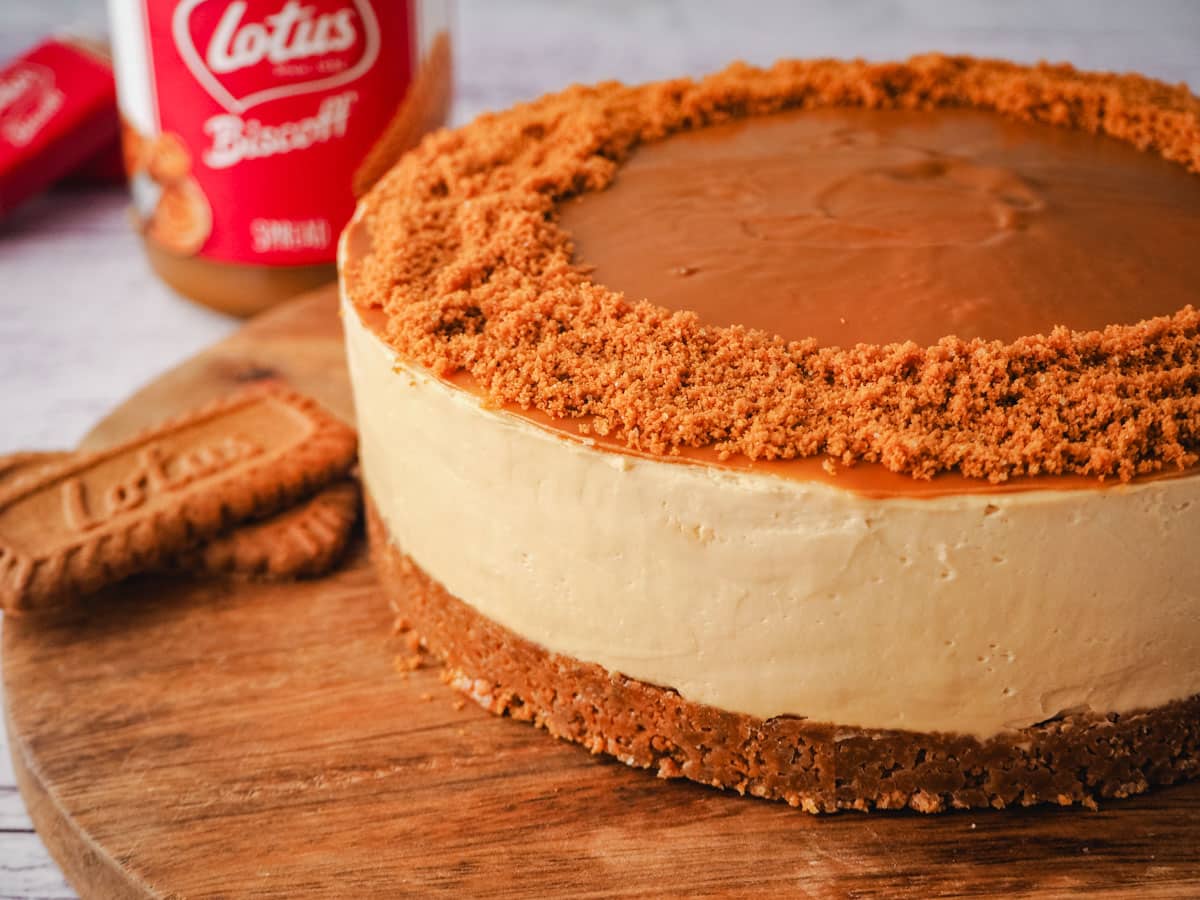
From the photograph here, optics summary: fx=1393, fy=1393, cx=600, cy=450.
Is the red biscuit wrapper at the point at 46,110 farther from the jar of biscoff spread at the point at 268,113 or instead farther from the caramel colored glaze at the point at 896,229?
the caramel colored glaze at the point at 896,229

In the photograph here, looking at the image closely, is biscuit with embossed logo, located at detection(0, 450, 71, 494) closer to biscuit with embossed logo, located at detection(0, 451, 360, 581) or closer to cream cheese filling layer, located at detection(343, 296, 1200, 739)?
biscuit with embossed logo, located at detection(0, 451, 360, 581)

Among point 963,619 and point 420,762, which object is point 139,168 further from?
point 963,619

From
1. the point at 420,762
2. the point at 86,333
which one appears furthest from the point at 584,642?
the point at 86,333

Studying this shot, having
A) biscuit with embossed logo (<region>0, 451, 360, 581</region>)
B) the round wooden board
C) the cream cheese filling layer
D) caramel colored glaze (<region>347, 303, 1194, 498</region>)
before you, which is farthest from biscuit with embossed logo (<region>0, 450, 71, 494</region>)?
caramel colored glaze (<region>347, 303, 1194, 498</region>)

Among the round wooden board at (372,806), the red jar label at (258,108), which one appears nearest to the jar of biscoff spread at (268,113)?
the red jar label at (258,108)

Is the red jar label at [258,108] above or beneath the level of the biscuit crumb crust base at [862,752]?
above

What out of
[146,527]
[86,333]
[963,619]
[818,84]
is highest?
[818,84]
